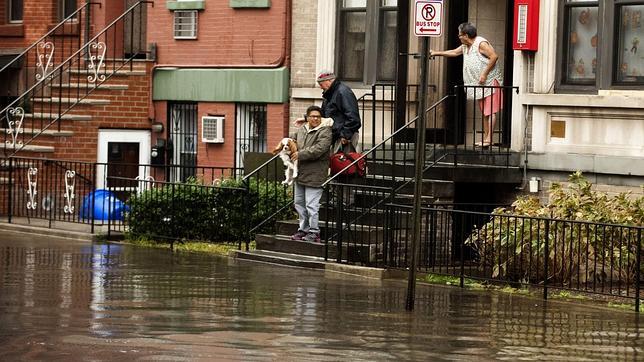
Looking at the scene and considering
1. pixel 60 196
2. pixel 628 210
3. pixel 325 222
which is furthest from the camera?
pixel 60 196

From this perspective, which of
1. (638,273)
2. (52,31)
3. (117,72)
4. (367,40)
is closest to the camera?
(638,273)

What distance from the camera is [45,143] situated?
82.2 ft

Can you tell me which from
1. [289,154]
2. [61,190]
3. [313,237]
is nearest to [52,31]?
[61,190]

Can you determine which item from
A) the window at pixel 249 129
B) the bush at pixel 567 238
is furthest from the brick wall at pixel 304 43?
the bush at pixel 567 238

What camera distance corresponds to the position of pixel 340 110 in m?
19.8

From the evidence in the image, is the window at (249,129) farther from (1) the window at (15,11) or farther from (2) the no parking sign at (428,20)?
(2) the no parking sign at (428,20)

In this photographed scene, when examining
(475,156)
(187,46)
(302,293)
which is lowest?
(302,293)

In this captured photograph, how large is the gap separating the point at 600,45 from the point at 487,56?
1.45 m

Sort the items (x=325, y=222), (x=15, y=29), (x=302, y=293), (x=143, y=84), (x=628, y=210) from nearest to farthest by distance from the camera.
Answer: (x=302, y=293) < (x=628, y=210) < (x=325, y=222) < (x=143, y=84) < (x=15, y=29)

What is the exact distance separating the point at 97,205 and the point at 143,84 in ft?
8.48

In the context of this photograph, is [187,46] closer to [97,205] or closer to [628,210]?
[97,205]

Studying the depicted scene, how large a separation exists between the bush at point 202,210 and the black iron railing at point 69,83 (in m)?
3.89

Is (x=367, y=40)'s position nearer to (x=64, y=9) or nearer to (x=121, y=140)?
(x=121, y=140)

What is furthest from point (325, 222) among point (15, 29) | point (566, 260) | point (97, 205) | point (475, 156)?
point (15, 29)
